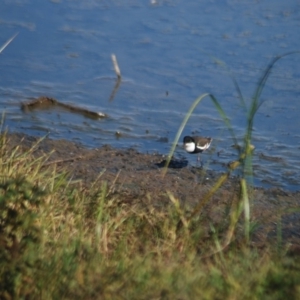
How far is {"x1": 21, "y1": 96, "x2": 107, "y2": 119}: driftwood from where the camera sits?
26.6 ft

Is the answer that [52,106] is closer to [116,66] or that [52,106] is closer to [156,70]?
[116,66]

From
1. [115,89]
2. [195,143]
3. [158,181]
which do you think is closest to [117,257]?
[158,181]

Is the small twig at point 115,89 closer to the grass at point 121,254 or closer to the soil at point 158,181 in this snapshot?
the soil at point 158,181

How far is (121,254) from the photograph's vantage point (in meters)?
4.39

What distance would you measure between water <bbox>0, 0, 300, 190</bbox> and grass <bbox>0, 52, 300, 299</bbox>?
2.13 metres

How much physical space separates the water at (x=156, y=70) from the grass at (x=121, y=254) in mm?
2125

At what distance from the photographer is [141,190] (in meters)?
6.42

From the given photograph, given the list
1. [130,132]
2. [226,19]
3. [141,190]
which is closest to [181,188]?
[141,190]

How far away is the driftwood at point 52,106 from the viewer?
8.12 m

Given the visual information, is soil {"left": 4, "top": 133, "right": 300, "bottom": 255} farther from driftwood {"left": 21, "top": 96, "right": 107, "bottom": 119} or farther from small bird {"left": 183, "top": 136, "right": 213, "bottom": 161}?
driftwood {"left": 21, "top": 96, "right": 107, "bottom": 119}

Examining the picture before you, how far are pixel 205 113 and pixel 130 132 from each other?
754 mm

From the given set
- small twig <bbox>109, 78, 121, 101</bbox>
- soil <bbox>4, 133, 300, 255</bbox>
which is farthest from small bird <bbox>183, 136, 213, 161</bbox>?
small twig <bbox>109, 78, 121, 101</bbox>

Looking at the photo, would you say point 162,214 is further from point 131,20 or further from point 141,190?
point 131,20

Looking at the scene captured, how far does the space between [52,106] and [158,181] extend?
1857mm
